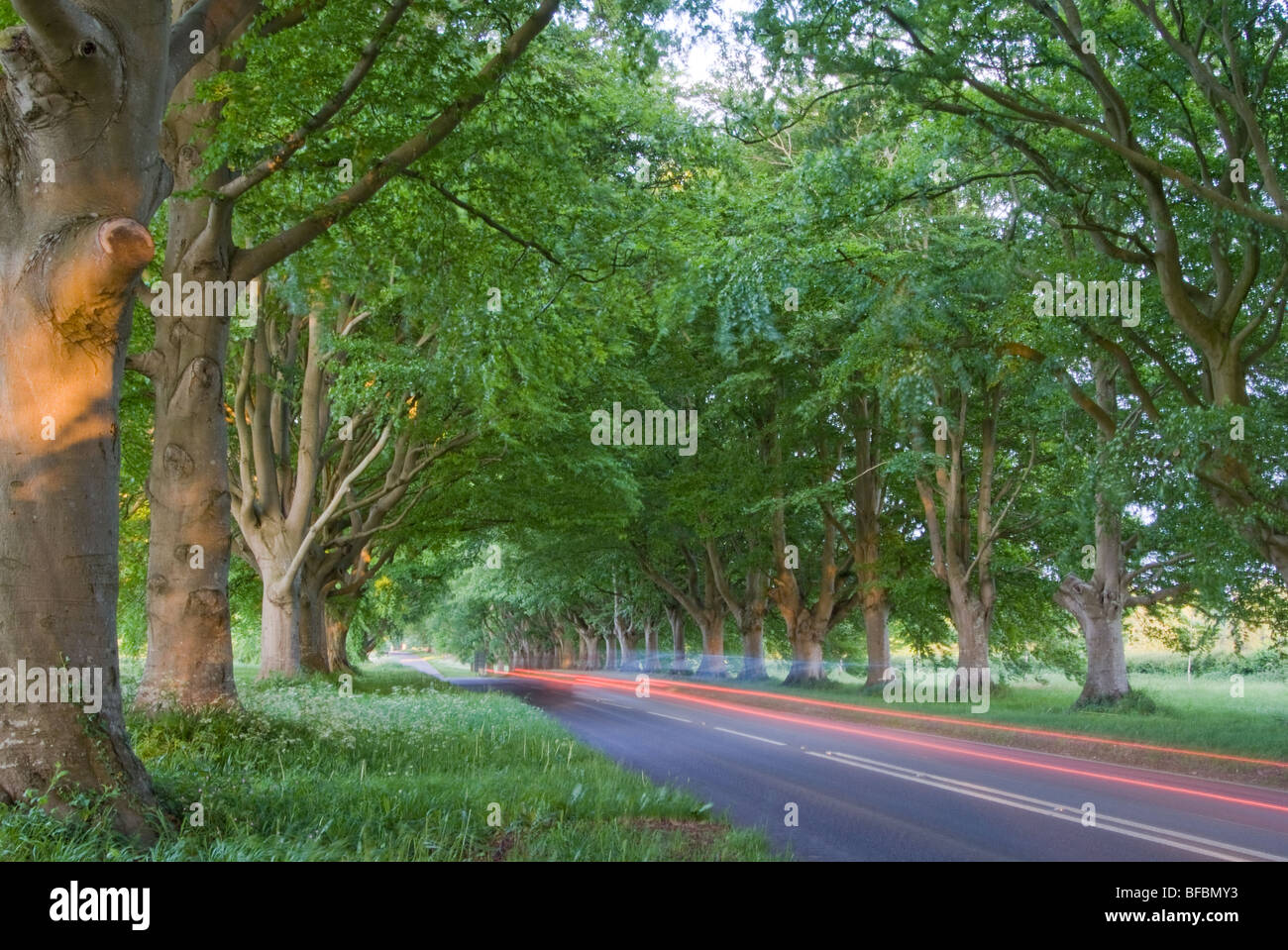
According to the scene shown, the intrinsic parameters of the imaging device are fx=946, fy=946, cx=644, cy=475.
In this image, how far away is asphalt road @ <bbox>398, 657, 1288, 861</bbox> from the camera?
7363 millimetres

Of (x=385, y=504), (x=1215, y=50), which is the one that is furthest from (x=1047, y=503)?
(x=385, y=504)

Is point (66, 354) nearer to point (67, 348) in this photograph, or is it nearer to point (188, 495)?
point (67, 348)

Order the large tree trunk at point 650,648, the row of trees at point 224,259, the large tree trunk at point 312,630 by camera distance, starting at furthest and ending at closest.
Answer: the large tree trunk at point 650,648 → the large tree trunk at point 312,630 → the row of trees at point 224,259

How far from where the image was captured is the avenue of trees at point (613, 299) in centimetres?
578

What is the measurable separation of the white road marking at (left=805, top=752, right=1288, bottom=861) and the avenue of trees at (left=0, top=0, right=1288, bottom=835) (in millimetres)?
4437

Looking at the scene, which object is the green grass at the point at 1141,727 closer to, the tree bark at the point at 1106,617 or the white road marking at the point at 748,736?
the tree bark at the point at 1106,617

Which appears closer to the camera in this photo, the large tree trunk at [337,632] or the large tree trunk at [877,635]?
the large tree trunk at [877,635]

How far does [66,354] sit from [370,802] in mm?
3524

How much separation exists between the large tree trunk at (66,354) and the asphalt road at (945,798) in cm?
489

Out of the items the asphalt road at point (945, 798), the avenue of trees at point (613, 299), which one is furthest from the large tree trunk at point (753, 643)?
the asphalt road at point (945, 798)

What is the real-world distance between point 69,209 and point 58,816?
3512mm

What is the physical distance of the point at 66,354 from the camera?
5.74 m
